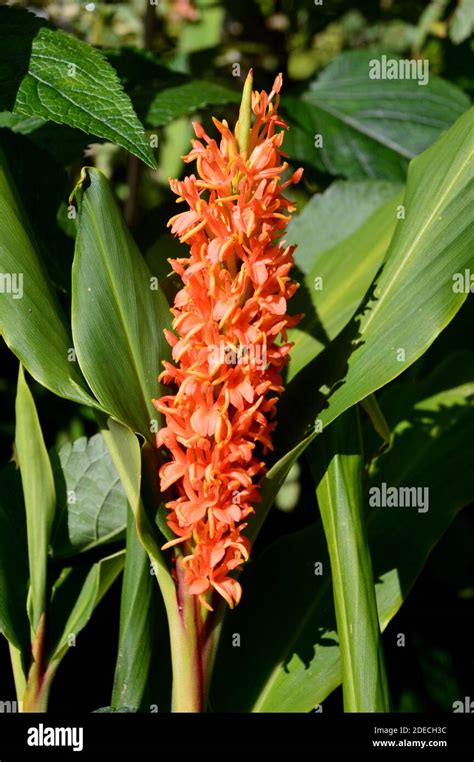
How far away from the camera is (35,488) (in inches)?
32.9

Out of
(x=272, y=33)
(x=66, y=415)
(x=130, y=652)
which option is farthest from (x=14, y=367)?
(x=272, y=33)

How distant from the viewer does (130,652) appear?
0.81 meters

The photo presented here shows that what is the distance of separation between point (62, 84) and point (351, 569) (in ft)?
1.59

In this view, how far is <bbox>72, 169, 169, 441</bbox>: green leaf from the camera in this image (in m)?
0.71

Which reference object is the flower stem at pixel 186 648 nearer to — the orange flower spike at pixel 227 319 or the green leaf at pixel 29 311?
the orange flower spike at pixel 227 319

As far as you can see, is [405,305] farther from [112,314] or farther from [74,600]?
[74,600]

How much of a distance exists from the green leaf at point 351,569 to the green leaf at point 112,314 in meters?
0.16

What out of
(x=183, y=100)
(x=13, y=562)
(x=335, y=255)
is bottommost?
(x=13, y=562)

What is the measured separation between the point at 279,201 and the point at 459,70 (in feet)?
3.17

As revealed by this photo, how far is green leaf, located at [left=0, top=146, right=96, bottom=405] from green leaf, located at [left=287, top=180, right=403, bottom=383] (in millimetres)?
242

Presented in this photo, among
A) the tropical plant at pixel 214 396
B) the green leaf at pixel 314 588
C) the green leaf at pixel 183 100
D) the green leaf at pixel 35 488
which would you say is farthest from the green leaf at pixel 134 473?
the green leaf at pixel 183 100

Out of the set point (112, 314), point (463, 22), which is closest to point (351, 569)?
point (112, 314)

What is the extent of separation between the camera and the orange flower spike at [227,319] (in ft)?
2.19

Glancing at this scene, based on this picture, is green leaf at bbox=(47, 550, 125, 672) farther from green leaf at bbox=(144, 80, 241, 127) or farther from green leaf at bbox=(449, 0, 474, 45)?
green leaf at bbox=(449, 0, 474, 45)
